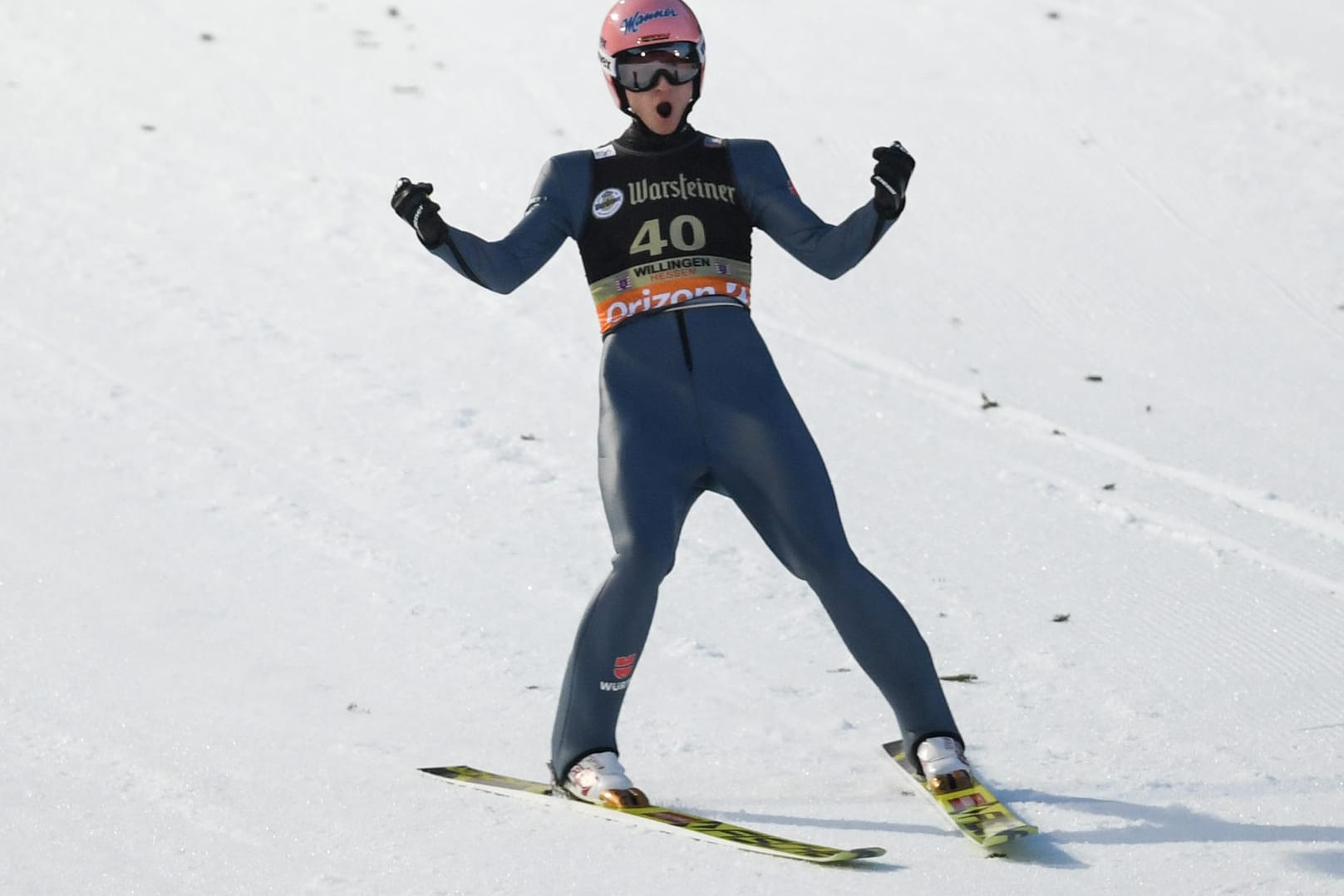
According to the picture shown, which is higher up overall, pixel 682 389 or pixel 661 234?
pixel 661 234

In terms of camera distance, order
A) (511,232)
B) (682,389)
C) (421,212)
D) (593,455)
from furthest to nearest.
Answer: (593,455)
(511,232)
(682,389)
(421,212)

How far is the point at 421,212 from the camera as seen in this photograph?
14.4 feet

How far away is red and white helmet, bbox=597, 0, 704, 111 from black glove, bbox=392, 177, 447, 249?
0.61 m

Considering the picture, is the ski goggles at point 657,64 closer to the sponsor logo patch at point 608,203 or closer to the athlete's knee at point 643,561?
the sponsor logo patch at point 608,203

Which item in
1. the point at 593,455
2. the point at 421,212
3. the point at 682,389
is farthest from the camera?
the point at 593,455

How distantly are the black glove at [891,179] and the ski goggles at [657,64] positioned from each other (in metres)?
0.55

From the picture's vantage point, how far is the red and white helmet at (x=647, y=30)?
15.2ft

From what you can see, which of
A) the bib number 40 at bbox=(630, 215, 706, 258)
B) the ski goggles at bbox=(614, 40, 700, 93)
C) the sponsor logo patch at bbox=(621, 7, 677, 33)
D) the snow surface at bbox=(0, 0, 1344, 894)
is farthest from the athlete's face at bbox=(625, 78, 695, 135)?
the snow surface at bbox=(0, 0, 1344, 894)

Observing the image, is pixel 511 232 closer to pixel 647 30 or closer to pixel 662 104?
pixel 662 104

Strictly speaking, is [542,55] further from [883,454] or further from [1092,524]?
[1092,524]

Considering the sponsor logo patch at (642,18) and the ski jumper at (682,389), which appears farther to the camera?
the sponsor logo patch at (642,18)

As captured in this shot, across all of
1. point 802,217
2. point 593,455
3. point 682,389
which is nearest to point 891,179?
point 802,217

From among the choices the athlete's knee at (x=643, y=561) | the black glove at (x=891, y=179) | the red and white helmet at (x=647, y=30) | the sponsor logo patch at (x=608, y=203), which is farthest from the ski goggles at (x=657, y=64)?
the athlete's knee at (x=643, y=561)

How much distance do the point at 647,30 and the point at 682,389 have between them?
895 mm
